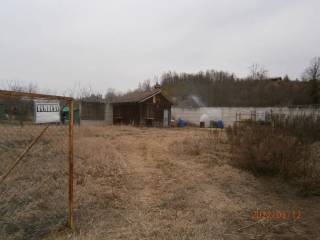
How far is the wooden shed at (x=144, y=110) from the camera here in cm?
2319

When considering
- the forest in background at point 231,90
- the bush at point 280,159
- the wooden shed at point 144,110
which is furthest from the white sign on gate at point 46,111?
the forest in background at point 231,90

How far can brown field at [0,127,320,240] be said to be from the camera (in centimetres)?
355

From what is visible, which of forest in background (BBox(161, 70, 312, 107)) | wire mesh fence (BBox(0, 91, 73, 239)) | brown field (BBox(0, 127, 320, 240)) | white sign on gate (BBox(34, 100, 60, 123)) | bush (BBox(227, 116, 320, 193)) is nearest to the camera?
white sign on gate (BBox(34, 100, 60, 123))

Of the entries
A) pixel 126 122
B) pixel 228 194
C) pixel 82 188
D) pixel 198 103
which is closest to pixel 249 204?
pixel 228 194

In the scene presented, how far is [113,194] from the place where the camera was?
490 cm

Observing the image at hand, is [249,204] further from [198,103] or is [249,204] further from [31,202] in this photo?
[198,103]

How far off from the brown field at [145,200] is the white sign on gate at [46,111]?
156 cm

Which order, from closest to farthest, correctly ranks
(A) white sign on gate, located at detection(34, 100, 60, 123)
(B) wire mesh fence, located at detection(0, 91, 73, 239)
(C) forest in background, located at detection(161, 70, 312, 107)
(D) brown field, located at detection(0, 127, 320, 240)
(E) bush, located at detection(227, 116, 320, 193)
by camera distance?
1. (A) white sign on gate, located at detection(34, 100, 60, 123)
2. (B) wire mesh fence, located at detection(0, 91, 73, 239)
3. (D) brown field, located at detection(0, 127, 320, 240)
4. (E) bush, located at detection(227, 116, 320, 193)
5. (C) forest in background, located at detection(161, 70, 312, 107)

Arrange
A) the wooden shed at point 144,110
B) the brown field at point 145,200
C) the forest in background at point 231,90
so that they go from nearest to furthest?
the brown field at point 145,200 → the wooden shed at point 144,110 → the forest in background at point 231,90

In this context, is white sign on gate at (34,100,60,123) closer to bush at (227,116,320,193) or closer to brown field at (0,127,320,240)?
brown field at (0,127,320,240)

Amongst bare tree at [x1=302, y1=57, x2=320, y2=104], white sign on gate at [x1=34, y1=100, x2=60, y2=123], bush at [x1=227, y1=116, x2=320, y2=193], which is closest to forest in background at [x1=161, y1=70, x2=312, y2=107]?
bare tree at [x1=302, y1=57, x2=320, y2=104]

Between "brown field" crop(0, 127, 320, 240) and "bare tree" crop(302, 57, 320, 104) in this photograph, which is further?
"bare tree" crop(302, 57, 320, 104)

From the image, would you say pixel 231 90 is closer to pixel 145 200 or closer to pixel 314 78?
pixel 314 78

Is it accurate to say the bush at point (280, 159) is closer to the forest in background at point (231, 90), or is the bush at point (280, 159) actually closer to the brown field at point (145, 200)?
the brown field at point (145, 200)
